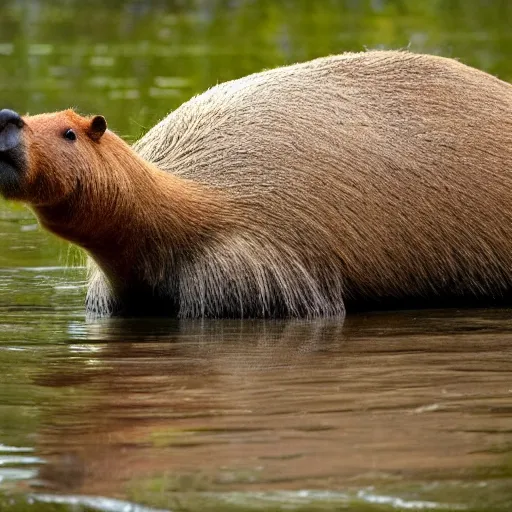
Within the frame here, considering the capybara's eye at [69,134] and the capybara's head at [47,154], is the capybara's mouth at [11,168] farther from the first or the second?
the capybara's eye at [69,134]

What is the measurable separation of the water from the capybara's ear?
3.10ft

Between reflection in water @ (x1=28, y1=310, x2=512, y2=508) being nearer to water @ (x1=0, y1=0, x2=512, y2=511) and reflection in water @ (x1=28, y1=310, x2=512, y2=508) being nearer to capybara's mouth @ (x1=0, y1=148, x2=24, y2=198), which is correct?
water @ (x1=0, y1=0, x2=512, y2=511)

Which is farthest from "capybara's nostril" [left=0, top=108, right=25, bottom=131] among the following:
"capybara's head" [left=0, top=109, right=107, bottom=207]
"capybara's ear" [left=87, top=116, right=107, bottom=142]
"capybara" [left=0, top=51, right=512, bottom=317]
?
"capybara's ear" [left=87, top=116, right=107, bottom=142]

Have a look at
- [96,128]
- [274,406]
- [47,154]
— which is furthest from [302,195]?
[274,406]

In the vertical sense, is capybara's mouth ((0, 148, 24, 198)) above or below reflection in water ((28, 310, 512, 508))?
above

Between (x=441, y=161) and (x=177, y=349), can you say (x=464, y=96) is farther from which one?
(x=177, y=349)

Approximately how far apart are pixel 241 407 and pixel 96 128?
96.9 inches

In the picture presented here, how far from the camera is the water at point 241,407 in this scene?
15.4 ft

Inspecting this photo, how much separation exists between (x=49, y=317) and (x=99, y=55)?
14.6m

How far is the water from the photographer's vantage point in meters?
4.71

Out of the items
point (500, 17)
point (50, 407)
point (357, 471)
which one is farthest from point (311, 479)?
point (500, 17)

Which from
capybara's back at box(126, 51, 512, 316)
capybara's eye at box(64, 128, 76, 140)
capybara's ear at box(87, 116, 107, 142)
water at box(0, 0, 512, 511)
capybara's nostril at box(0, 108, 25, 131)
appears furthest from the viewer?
capybara's back at box(126, 51, 512, 316)

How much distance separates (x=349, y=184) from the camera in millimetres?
8484

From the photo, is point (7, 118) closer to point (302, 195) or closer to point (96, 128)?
point (96, 128)
